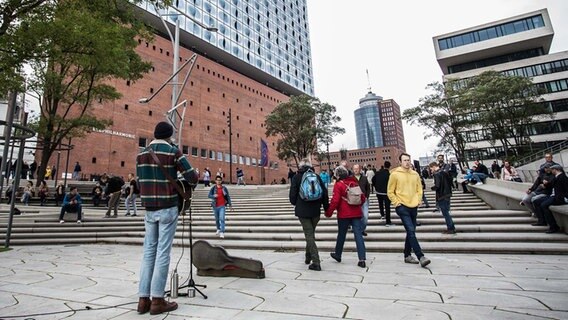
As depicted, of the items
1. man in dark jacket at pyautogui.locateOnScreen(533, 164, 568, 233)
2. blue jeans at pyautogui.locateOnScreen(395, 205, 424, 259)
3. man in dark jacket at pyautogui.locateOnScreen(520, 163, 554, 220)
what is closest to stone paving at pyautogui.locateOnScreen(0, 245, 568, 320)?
blue jeans at pyautogui.locateOnScreen(395, 205, 424, 259)

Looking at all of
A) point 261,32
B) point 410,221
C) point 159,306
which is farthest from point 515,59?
point 159,306

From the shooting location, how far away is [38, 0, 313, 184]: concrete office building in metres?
34.5

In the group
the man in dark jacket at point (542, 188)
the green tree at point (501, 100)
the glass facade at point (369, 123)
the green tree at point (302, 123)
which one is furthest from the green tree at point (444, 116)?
the glass facade at point (369, 123)

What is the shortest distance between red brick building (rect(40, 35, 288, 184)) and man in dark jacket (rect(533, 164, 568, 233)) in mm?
31361

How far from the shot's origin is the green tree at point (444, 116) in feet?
97.1

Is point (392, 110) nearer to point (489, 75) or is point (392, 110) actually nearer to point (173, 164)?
point (489, 75)

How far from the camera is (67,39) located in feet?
25.4

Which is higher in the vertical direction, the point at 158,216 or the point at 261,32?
the point at 261,32

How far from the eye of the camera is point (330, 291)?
3.63 meters

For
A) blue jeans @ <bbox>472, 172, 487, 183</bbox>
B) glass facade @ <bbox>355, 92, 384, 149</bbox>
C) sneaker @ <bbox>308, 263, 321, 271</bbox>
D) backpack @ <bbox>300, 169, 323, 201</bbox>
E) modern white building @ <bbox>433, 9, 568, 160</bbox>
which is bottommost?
sneaker @ <bbox>308, 263, 321, 271</bbox>

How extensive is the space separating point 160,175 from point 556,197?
8.22 metres

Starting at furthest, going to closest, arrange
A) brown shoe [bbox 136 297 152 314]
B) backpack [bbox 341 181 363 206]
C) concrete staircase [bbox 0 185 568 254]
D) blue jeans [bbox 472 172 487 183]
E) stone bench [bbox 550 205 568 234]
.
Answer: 1. blue jeans [bbox 472 172 487 183]
2. concrete staircase [bbox 0 185 568 254]
3. stone bench [bbox 550 205 568 234]
4. backpack [bbox 341 181 363 206]
5. brown shoe [bbox 136 297 152 314]

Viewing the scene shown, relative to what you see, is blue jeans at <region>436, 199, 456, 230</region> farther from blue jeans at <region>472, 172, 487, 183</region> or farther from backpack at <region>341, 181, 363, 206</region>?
blue jeans at <region>472, 172, 487, 183</region>

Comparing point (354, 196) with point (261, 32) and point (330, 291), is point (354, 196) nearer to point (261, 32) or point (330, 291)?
point (330, 291)
